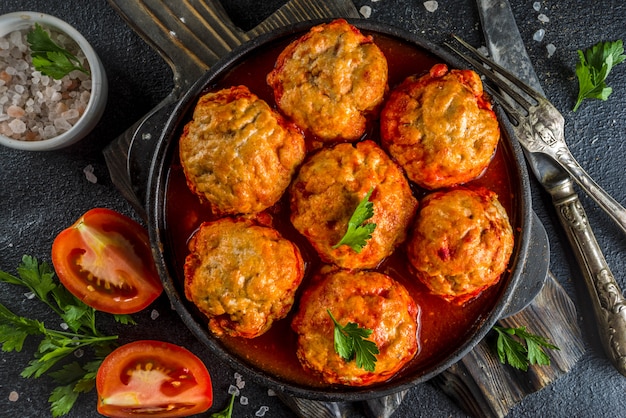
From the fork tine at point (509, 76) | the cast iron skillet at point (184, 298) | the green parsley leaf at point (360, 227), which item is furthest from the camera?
the fork tine at point (509, 76)

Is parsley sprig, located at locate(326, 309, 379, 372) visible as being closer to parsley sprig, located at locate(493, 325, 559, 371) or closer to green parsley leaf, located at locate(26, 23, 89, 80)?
parsley sprig, located at locate(493, 325, 559, 371)

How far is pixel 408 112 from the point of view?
2391 millimetres

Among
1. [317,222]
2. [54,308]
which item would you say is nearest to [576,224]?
[317,222]

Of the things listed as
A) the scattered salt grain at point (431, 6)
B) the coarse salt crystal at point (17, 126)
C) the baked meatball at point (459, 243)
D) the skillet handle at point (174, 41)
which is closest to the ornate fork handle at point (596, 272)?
the baked meatball at point (459, 243)

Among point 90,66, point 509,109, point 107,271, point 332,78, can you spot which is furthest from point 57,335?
point 509,109

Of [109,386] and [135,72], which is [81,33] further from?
[109,386]

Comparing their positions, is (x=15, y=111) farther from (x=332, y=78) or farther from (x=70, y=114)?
(x=332, y=78)

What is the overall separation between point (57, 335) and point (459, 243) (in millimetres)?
2126

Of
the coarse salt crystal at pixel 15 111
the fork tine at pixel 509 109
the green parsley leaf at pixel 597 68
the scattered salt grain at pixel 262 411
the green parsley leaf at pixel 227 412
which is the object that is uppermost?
the coarse salt crystal at pixel 15 111

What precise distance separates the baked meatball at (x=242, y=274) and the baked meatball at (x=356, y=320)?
0.12m

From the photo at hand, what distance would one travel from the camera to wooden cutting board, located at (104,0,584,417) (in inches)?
115

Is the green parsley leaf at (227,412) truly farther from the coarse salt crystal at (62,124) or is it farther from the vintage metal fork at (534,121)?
the vintage metal fork at (534,121)

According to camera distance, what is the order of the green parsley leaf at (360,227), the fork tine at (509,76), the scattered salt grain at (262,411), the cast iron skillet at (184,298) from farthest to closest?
the scattered salt grain at (262,411) → the fork tine at (509,76) → the cast iron skillet at (184,298) → the green parsley leaf at (360,227)

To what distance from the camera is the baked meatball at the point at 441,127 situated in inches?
92.7
